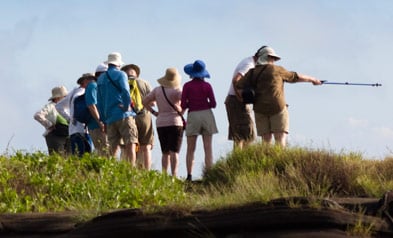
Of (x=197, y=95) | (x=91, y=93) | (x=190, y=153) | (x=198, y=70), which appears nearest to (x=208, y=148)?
(x=190, y=153)

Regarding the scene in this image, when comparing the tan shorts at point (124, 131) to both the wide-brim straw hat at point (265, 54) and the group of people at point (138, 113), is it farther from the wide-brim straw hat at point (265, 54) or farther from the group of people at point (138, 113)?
the wide-brim straw hat at point (265, 54)

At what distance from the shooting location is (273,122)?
16.0m

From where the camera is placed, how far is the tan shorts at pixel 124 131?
16.1 m

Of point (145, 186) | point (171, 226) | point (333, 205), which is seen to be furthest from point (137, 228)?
point (145, 186)

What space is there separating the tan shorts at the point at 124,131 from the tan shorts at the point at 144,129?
848 millimetres

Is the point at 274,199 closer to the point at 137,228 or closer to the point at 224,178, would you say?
the point at 137,228

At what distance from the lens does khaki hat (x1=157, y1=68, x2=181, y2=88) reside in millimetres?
17172

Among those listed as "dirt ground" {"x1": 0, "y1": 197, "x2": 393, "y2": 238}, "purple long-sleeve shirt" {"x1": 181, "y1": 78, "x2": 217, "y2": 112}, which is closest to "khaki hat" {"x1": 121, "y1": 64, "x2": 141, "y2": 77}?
"purple long-sleeve shirt" {"x1": 181, "y1": 78, "x2": 217, "y2": 112}

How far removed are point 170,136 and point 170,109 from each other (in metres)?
0.43

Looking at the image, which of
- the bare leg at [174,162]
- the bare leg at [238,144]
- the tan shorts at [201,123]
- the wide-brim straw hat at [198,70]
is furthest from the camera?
the bare leg at [174,162]

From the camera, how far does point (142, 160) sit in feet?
56.8

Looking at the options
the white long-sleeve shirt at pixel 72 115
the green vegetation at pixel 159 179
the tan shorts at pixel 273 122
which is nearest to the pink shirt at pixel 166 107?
the white long-sleeve shirt at pixel 72 115

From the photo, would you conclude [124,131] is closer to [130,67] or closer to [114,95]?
[114,95]

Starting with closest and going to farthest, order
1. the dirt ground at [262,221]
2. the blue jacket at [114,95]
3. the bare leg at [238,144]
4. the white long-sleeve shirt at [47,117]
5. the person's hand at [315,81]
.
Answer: the dirt ground at [262,221]
the bare leg at [238,144]
the blue jacket at [114,95]
the person's hand at [315,81]
the white long-sleeve shirt at [47,117]
